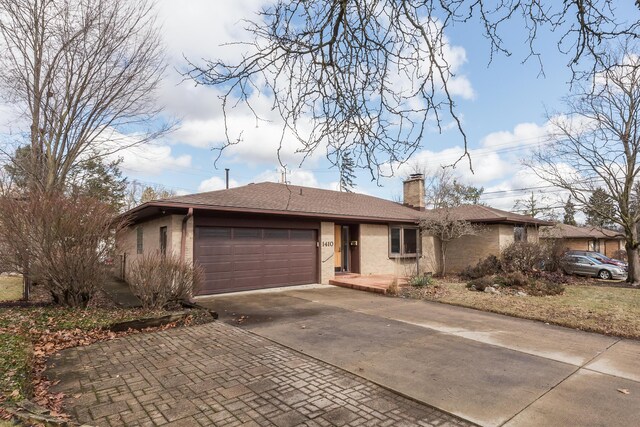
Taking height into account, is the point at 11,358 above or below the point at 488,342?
above

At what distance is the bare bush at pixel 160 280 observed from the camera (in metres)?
7.61

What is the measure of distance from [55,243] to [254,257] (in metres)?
5.57

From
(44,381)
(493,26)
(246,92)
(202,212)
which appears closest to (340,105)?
(246,92)

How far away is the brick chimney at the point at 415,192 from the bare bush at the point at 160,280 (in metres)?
14.7

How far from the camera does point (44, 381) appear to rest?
13.8 feet

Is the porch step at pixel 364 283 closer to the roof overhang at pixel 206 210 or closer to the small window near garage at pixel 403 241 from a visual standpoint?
the roof overhang at pixel 206 210

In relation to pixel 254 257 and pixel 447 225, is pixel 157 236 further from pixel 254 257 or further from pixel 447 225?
pixel 447 225

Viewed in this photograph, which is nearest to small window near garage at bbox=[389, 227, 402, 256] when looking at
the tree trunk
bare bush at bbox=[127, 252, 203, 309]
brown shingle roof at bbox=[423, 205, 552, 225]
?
brown shingle roof at bbox=[423, 205, 552, 225]

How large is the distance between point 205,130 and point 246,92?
92 centimetres

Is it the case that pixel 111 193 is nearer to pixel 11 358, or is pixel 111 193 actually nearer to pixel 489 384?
pixel 11 358

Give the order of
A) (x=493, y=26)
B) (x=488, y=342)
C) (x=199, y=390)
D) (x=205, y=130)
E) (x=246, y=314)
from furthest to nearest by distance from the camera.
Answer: (x=246, y=314) → (x=488, y=342) → (x=199, y=390) → (x=205, y=130) → (x=493, y=26)

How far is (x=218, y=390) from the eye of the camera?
159 inches

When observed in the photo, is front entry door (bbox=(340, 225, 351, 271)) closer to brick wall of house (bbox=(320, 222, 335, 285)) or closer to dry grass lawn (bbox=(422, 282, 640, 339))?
brick wall of house (bbox=(320, 222, 335, 285))

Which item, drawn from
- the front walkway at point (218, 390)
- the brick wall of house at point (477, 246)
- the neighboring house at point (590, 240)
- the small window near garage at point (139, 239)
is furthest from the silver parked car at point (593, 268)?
the small window near garage at point (139, 239)
